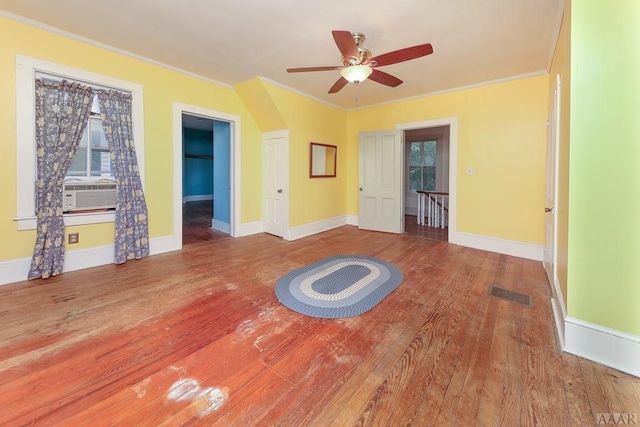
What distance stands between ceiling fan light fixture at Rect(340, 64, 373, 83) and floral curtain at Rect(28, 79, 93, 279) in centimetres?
310

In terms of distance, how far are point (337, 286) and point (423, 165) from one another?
6157 millimetres

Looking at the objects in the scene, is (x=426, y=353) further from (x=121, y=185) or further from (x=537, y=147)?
(x=121, y=185)

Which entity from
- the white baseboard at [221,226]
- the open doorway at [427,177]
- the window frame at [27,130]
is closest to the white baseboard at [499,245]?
the open doorway at [427,177]

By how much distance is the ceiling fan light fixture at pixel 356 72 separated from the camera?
2688 mm

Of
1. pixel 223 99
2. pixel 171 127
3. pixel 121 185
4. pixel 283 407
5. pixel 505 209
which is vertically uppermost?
pixel 223 99

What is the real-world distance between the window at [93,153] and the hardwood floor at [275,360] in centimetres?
132

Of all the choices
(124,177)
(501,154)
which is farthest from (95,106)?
(501,154)

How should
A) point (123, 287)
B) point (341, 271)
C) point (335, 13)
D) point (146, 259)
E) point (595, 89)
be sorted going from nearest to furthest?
point (595, 89), point (335, 13), point (123, 287), point (341, 271), point (146, 259)

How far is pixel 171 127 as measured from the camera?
4.02 m

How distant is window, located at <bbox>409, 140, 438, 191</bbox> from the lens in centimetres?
770

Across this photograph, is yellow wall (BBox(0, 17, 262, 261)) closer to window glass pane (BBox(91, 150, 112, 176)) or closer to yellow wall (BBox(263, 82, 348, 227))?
window glass pane (BBox(91, 150, 112, 176))

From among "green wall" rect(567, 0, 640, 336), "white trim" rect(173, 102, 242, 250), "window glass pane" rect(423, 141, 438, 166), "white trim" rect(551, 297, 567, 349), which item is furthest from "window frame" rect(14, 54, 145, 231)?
"window glass pane" rect(423, 141, 438, 166)

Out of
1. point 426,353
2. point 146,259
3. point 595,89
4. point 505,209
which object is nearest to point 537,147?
point 505,209

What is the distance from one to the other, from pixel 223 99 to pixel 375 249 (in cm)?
364
